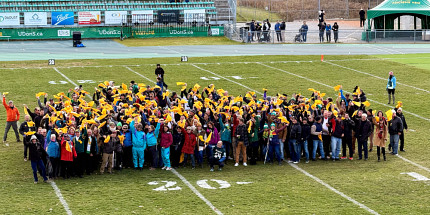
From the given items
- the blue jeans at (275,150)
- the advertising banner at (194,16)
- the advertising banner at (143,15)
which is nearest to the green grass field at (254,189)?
the blue jeans at (275,150)

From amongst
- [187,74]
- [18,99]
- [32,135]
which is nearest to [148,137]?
[32,135]

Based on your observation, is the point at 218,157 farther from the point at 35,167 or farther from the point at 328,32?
the point at 328,32

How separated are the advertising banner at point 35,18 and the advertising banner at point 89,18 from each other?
8.60 feet

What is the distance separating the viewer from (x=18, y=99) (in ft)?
90.9

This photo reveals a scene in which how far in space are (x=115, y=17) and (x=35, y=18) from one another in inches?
232

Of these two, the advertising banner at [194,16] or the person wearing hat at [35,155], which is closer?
the person wearing hat at [35,155]

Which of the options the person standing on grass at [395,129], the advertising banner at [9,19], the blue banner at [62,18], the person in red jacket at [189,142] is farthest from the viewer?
the blue banner at [62,18]

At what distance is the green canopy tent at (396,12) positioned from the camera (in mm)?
47812

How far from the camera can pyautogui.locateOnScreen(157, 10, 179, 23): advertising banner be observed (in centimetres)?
5122

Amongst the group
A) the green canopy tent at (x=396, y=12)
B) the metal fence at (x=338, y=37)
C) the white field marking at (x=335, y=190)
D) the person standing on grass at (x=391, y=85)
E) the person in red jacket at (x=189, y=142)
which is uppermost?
the green canopy tent at (x=396, y=12)

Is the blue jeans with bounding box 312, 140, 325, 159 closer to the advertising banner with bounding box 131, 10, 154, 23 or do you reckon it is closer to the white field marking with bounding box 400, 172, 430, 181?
the white field marking with bounding box 400, 172, 430, 181

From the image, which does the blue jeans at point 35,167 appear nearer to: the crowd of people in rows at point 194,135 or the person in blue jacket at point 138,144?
the crowd of people in rows at point 194,135

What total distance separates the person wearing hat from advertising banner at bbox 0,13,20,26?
34.8 metres

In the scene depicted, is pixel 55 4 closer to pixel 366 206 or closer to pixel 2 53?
pixel 2 53
